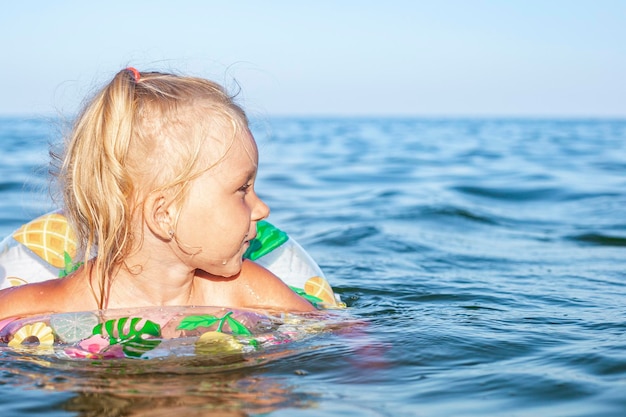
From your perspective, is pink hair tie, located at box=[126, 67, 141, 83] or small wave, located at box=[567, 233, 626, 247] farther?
small wave, located at box=[567, 233, 626, 247]

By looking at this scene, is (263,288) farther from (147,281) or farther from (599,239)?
(599,239)

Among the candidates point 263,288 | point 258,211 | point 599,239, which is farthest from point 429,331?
point 599,239

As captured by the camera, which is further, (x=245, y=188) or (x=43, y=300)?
(x=43, y=300)

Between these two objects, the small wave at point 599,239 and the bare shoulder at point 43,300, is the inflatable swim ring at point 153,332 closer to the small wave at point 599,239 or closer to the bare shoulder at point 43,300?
the bare shoulder at point 43,300

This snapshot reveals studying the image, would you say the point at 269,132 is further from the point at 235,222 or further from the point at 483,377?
the point at 483,377

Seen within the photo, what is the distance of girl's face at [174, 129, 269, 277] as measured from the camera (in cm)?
279

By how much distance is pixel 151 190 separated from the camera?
2.79 m

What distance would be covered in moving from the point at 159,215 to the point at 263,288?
61 cm

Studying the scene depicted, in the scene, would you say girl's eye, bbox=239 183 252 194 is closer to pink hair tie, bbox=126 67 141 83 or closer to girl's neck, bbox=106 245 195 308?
girl's neck, bbox=106 245 195 308

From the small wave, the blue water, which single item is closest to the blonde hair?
the blue water

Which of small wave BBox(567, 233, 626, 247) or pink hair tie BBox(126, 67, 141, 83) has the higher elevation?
pink hair tie BBox(126, 67, 141, 83)

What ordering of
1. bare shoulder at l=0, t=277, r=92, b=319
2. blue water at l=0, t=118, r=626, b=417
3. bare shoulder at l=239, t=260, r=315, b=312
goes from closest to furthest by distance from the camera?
blue water at l=0, t=118, r=626, b=417, bare shoulder at l=0, t=277, r=92, b=319, bare shoulder at l=239, t=260, r=315, b=312

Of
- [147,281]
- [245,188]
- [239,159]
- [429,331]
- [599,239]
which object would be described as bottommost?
[599,239]

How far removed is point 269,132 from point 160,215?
0.70 metres
